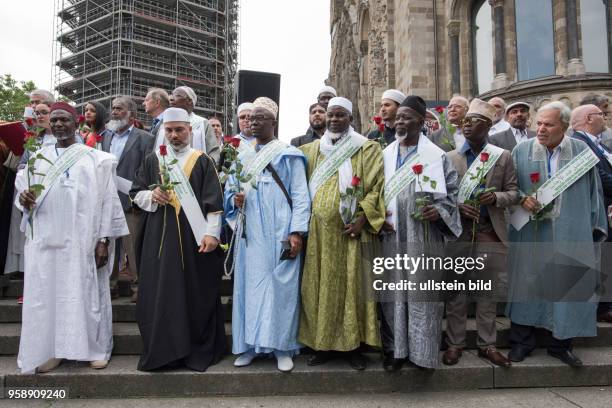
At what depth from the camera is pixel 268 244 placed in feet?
12.5

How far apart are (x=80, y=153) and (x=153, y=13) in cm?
4260

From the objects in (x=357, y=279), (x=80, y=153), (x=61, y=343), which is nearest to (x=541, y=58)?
(x=357, y=279)

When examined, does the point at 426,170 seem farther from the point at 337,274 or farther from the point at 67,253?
the point at 67,253

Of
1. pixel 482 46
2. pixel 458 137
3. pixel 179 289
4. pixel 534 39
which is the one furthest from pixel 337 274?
pixel 482 46

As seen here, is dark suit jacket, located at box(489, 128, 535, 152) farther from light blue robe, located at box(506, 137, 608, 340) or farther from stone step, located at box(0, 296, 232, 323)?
stone step, located at box(0, 296, 232, 323)

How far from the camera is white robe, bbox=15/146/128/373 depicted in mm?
3699

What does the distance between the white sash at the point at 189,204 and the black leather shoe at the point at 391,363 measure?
6.00ft

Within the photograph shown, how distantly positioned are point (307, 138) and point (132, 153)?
202cm

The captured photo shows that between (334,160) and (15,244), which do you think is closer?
(334,160)

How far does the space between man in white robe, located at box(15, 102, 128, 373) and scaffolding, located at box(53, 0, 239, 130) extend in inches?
1426

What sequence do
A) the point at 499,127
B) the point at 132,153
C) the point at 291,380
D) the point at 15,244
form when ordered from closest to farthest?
the point at 291,380
the point at 15,244
the point at 132,153
the point at 499,127

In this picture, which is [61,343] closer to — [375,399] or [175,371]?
[175,371]

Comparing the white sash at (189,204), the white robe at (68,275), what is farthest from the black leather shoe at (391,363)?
the white robe at (68,275)

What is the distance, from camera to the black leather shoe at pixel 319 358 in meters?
3.79
